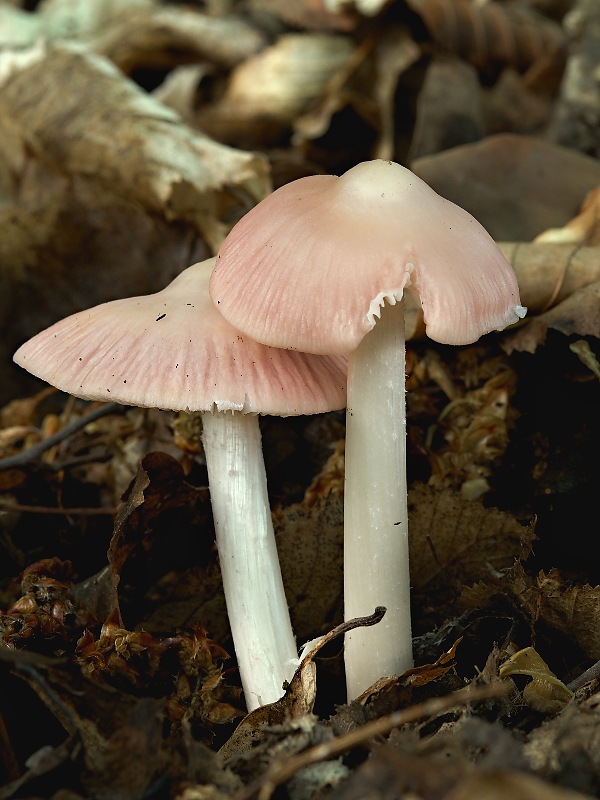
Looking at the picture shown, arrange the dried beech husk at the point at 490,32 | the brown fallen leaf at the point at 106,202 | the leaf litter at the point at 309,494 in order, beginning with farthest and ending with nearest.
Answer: the dried beech husk at the point at 490,32 < the brown fallen leaf at the point at 106,202 < the leaf litter at the point at 309,494

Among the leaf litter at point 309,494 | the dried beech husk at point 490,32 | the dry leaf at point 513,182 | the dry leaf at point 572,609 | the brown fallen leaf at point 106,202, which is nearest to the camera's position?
the leaf litter at point 309,494

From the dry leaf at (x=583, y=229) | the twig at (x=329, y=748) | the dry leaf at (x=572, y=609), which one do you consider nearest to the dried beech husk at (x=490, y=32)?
the dry leaf at (x=583, y=229)

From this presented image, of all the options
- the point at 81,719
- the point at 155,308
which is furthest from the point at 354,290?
the point at 81,719

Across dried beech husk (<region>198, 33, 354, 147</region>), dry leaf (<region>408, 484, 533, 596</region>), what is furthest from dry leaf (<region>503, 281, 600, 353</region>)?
dried beech husk (<region>198, 33, 354, 147</region>)

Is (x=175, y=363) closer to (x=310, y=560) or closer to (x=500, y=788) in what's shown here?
(x=310, y=560)

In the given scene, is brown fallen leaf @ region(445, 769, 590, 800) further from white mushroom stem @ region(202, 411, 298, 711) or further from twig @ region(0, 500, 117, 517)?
twig @ region(0, 500, 117, 517)

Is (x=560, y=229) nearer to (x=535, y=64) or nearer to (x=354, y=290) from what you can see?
(x=354, y=290)

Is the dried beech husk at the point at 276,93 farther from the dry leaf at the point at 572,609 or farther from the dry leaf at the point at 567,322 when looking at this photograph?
the dry leaf at the point at 572,609
